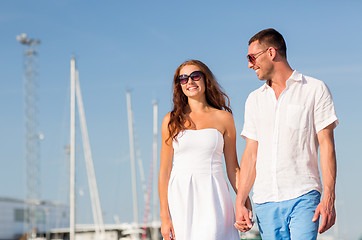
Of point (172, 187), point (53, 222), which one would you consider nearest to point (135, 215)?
point (172, 187)

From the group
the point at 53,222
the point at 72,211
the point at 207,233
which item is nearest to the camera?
the point at 207,233

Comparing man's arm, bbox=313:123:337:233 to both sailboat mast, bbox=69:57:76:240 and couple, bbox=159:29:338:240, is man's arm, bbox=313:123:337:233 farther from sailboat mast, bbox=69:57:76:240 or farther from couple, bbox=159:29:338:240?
sailboat mast, bbox=69:57:76:240

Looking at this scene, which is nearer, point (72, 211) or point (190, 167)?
point (190, 167)

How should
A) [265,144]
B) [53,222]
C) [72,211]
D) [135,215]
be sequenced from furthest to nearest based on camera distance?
1. [53,222]
2. [135,215]
3. [72,211]
4. [265,144]

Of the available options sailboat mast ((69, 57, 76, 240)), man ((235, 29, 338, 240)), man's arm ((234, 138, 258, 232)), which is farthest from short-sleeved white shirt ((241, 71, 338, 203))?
sailboat mast ((69, 57, 76, 240))

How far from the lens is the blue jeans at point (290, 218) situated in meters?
4.81

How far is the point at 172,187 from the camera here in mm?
6461

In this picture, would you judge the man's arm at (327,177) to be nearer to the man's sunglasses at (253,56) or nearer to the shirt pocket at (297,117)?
the shirt pocket at (297,117)

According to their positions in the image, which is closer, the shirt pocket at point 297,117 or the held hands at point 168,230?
the shirt pocket at point 297,117

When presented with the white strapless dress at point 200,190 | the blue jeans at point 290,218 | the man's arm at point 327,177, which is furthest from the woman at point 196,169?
the man's arm at point 327,177

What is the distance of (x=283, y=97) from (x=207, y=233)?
1831 mm

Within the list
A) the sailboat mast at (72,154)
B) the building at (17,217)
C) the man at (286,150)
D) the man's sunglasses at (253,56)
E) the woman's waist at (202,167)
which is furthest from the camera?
the building at (17,217)

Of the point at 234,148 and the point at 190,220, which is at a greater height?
the point at 234,148

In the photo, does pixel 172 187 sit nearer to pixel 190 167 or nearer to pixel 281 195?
pixel 190 167
